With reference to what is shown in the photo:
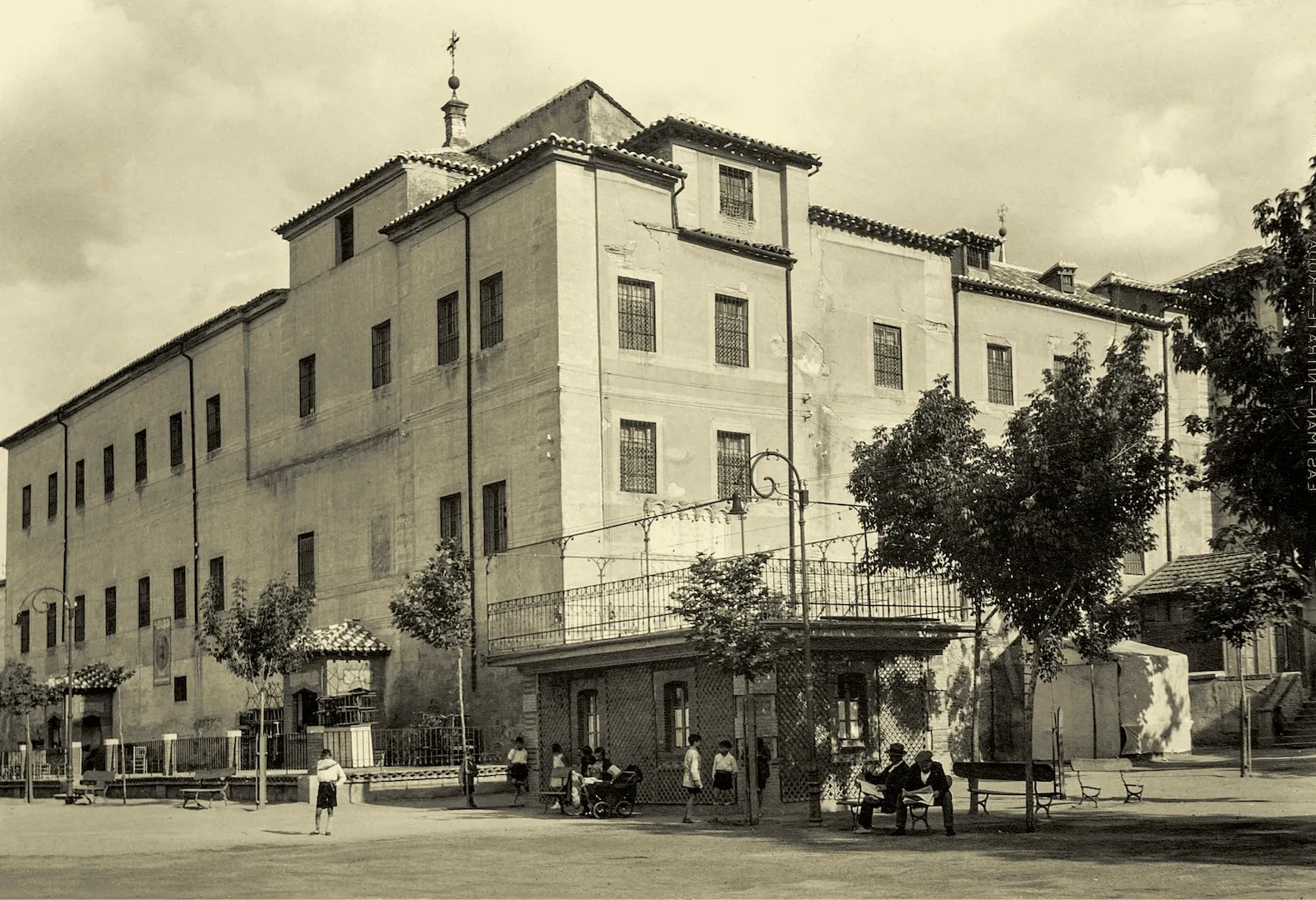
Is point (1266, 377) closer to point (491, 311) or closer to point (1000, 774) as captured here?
point (1000, 774)

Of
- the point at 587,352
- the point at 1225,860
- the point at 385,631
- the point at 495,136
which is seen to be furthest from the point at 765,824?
the point at 495,136

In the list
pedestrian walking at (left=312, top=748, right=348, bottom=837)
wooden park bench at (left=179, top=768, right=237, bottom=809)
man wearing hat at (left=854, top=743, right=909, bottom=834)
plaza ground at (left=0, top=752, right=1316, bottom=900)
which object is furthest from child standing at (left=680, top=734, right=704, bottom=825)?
wooden park bench at (left=179, top=768, right=237, bottom=809)

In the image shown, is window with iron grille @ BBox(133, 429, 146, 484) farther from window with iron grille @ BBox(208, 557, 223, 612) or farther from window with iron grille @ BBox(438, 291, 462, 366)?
window with iron grille @ BBox(438, 291, 462, 366)

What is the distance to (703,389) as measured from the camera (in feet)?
113

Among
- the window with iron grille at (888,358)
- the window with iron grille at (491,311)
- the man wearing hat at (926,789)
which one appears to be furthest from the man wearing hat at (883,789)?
the window with iron grille at (888,358)

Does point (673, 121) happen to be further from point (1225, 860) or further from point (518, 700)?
point (1225, 860)

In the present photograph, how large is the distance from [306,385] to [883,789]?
955 inches

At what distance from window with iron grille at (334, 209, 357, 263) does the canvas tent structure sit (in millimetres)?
19758

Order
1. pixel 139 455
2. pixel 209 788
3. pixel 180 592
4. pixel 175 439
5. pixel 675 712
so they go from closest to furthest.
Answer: pixel 675 712 < pixel 209 788 < pixel 180 592 < pixel 175 439 < pixel 139 455

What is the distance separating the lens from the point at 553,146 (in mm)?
32438

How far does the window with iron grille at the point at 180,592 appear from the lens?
4659 cm

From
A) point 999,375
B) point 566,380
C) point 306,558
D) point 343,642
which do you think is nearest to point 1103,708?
point 999,375

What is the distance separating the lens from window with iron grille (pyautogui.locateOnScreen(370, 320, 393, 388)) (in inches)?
1483

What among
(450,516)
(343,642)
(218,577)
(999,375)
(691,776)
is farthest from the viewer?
(218,577)
